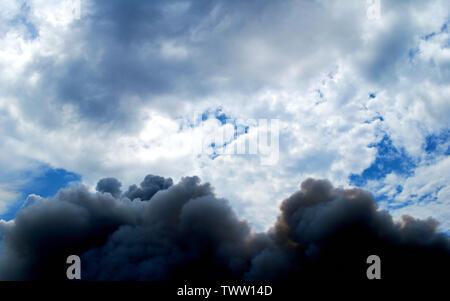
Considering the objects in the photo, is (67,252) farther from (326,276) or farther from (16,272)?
(326,276)
